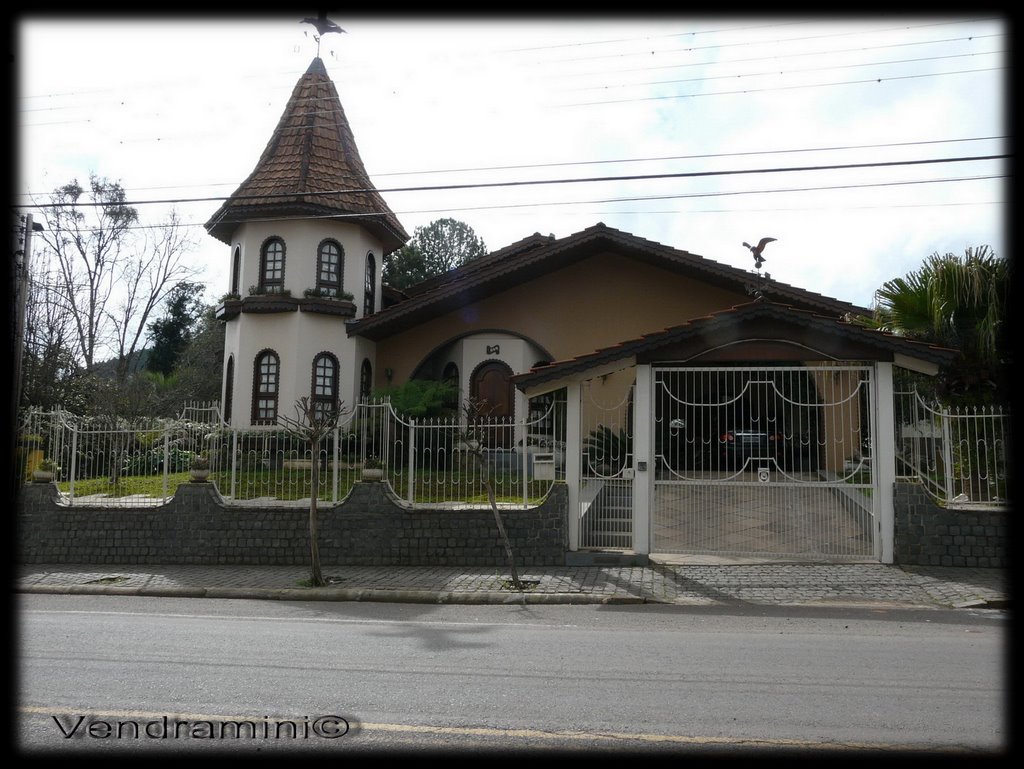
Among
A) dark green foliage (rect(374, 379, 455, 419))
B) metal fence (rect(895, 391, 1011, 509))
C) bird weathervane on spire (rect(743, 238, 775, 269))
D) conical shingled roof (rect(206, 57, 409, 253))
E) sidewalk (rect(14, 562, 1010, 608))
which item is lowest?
sidewalk (rect(14, 562, 1010, 608))

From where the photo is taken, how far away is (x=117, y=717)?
4.93 metres

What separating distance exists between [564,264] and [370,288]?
6.03m

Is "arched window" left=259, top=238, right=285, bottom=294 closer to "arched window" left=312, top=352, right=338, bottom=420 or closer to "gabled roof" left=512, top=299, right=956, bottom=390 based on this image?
"arched window" left=312, top=352, right=338, bottom=420

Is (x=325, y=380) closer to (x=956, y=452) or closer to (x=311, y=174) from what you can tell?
(x=311, y=174)

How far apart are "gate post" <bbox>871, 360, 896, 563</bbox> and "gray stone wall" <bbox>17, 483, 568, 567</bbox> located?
180 inches

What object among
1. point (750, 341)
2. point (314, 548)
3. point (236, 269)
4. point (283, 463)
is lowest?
point (314, 548)

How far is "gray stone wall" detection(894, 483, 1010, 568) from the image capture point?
1072 centimetres

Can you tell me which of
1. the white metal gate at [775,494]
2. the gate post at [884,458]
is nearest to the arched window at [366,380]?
the white metal gate at [775,494]

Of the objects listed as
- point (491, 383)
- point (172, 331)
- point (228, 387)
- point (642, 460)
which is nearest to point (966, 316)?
point (642, 460)

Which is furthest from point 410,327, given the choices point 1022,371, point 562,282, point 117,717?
point 117,717

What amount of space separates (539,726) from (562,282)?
18037 mm

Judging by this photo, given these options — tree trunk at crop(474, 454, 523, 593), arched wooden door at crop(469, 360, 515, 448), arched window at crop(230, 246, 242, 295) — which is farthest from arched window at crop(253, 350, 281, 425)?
tree trunk at crop(474, 454, 523, 593)

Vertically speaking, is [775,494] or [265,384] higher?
[265,384]

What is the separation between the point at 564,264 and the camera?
2183 cm
